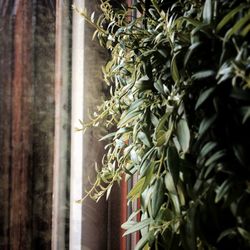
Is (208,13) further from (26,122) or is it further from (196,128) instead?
(26,122)

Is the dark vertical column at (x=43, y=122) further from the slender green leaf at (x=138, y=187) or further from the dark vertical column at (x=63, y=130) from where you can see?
the slender green leaf at (x=138, y=187)

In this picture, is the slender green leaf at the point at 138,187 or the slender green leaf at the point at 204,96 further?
the slender green leaf at the point at 138,187

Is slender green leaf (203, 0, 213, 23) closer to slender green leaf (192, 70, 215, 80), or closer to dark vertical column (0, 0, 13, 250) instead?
slender green leaf (192, 70, 215, 80)

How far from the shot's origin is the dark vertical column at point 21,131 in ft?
3.77

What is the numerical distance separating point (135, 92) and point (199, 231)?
355 mm

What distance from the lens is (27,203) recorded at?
116 cm

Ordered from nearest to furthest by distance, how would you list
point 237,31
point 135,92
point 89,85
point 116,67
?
point 237,31 < point 135,92 < point 116,67 < point 89,85

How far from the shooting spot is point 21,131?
3.79 ft

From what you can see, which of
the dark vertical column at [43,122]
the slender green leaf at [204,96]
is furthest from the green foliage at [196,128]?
the dark vertical column at [43,122]

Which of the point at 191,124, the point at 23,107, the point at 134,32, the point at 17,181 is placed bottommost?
the point at 17,181

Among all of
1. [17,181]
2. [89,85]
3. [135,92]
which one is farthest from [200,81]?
[17,181]

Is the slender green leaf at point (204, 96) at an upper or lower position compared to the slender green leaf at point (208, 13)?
lower

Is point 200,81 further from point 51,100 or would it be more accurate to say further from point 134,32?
point 51,100

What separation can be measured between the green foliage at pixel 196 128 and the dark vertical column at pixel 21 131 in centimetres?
42
